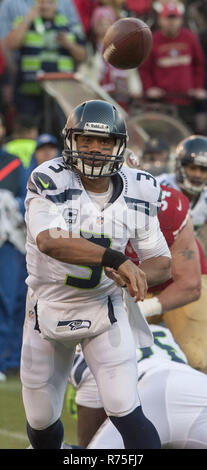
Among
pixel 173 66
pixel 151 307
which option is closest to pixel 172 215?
pixel 151 307

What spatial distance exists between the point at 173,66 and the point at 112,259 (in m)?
6.40

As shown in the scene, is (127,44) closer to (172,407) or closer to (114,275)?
(114,275)

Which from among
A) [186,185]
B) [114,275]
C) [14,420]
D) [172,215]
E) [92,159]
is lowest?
[14,420]

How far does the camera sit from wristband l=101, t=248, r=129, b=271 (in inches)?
134

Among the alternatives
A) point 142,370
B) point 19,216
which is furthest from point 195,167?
point 142,370

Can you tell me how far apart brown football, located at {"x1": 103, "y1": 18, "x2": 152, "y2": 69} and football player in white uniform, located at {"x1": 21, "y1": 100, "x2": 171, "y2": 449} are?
104 centimetres

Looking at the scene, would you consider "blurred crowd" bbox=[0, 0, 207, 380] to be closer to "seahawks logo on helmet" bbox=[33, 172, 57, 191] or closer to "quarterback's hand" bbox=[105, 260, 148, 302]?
"seahawks logo on helmet" bbox=[33, 172, 57, 191]

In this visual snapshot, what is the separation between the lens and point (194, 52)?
9.66 m

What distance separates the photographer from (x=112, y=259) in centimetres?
343

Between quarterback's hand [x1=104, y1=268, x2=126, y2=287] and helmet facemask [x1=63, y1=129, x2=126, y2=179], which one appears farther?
helmet facemask [x1=63, y1=129, x2=126, y2=179]

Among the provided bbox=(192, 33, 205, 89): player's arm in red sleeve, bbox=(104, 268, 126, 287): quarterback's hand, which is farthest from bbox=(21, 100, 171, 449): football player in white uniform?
bbox=(192, 33, 205, 89): player's arm in red sleeve

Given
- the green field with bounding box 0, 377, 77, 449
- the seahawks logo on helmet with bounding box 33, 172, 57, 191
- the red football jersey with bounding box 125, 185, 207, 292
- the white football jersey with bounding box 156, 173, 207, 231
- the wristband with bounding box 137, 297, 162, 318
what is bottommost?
the green field with bounding box 0, 377, 77, 449

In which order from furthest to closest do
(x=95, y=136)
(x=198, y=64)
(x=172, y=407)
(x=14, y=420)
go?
1. (x=198, y=64)
2. (x=14, y=420)
3. (x=172, y=407)
4. (x=95, y=136)
